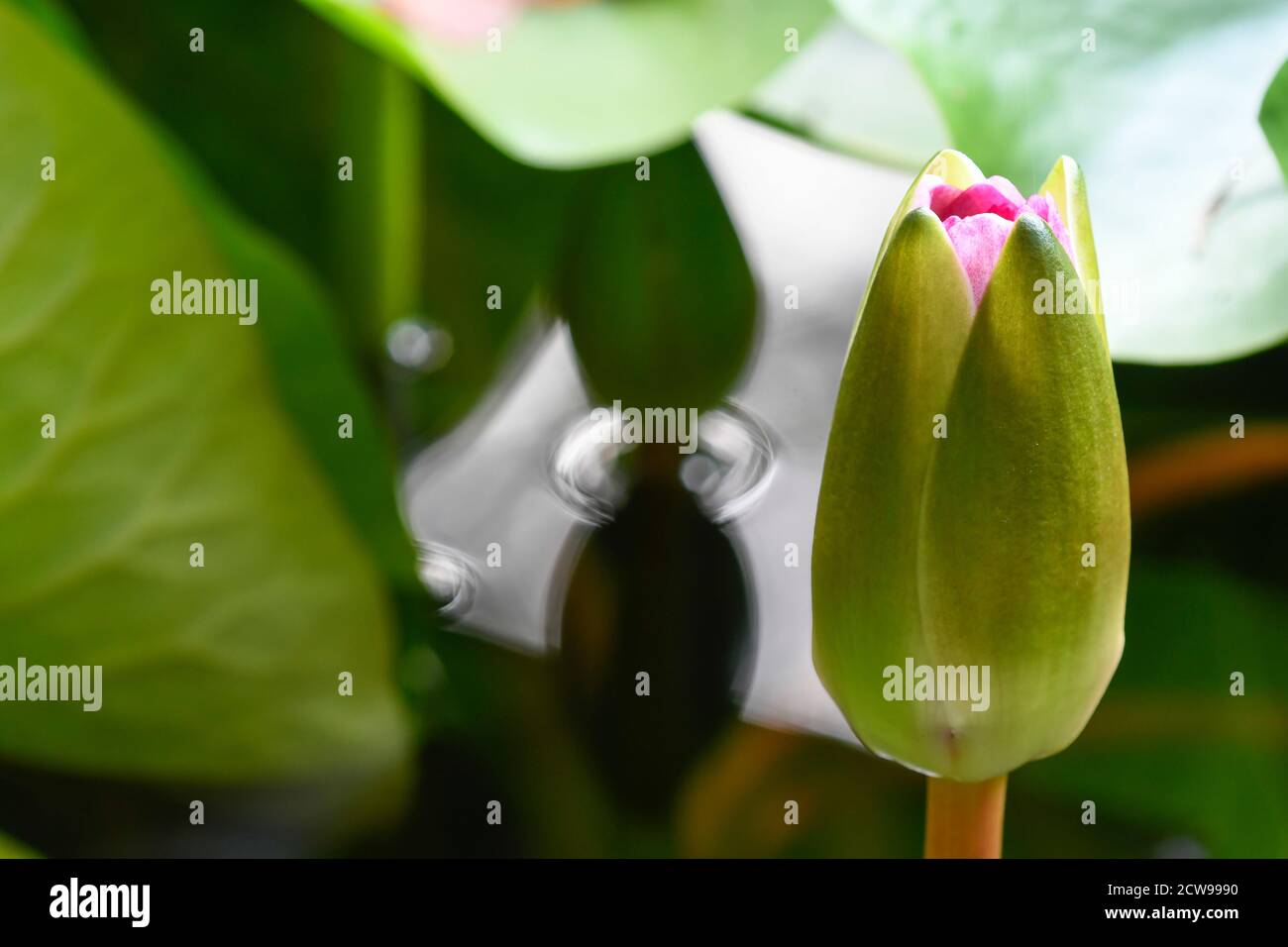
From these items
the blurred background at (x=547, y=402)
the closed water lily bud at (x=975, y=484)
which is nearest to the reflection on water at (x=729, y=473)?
the blurred background at (x=547, y=402)

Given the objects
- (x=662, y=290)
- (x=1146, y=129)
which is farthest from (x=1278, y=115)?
(x=662, y=290)

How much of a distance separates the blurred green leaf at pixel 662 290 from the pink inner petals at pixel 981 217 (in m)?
0.12

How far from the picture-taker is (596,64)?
20 cm

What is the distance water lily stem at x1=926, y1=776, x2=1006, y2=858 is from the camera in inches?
6.1

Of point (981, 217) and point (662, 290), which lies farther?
point (662, 290)

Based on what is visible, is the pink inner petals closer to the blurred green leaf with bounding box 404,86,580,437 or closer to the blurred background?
the blurred background

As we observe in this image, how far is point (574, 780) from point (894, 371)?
0.52 feet

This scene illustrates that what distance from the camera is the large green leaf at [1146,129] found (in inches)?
6.7

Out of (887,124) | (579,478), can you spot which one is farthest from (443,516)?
(887,124)

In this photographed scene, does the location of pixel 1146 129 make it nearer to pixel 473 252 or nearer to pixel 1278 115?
pixel 1278 115

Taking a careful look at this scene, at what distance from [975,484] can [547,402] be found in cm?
17

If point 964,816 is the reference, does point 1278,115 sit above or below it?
above

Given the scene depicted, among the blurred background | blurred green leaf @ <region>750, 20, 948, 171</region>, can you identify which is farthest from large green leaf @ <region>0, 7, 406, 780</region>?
blurred green leaf @ <region>750, 20, 948, 171</region>

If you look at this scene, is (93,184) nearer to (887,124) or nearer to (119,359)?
(119,359)
